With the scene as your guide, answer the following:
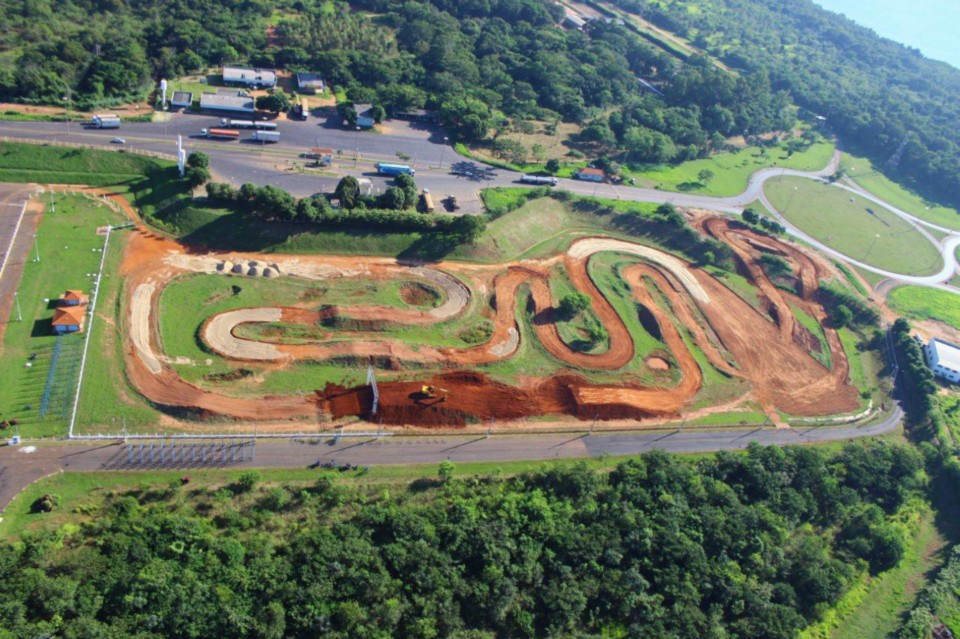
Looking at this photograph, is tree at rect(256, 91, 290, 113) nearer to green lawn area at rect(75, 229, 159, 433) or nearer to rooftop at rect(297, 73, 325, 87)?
rooftop at rect(297, 73, 325, 87)

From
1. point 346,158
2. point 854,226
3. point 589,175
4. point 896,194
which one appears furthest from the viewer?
point 896,194

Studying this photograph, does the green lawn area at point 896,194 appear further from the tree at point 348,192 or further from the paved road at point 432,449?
the tree at point 348,192

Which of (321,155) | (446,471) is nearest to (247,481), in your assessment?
(446,471)

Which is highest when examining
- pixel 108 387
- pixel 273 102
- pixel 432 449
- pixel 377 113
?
pixel 377 113

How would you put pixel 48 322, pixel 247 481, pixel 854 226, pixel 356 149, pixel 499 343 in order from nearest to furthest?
1. pixel 247 481
2. pixel 48 322
3. pixel 499 343
4. pixel 356 149
5. pixel 854 226

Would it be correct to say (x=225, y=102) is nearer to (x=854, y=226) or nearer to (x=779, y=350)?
(x=779, y=350)

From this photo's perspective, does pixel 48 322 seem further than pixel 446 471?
Yes

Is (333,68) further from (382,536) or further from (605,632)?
(605,632)
